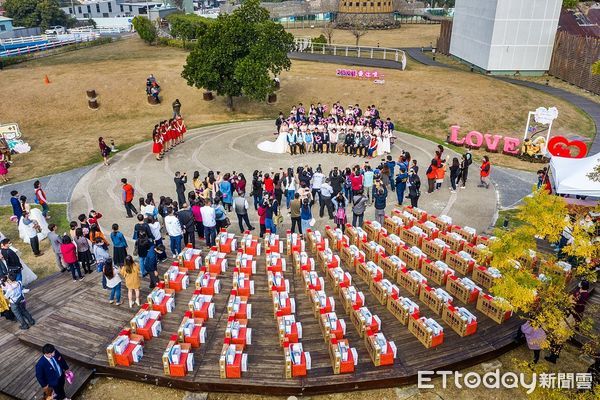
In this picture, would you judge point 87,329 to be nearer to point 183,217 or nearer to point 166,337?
point 166,337

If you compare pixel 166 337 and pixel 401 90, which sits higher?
pixel 401 90

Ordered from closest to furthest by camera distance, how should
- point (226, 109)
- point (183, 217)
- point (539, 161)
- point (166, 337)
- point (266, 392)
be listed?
1. point (266, 392)
2. point (166, 337)
3. point (183, 217)
4. point (539, 161)
5. point (226, 109)

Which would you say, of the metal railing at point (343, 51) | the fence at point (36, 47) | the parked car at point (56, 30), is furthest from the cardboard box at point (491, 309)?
the parked car at point (56, 30)

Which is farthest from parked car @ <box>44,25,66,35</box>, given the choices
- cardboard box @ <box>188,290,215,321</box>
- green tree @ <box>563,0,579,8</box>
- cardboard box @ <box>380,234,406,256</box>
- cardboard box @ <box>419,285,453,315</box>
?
cardboard box @ <box>419,285,453,315</box>

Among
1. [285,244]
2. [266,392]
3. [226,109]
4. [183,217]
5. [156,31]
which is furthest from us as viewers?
[156,31]

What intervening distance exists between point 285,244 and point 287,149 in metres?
10.4

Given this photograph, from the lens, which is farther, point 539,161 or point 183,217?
point 539,161

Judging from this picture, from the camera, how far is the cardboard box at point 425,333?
10.5 meters

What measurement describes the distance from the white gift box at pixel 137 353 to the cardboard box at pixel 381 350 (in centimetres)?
543

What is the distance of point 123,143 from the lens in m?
27.9

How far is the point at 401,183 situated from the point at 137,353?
12.5 m

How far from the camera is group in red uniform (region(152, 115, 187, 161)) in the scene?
77.8 feet

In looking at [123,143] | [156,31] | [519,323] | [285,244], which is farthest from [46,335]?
[156,31]

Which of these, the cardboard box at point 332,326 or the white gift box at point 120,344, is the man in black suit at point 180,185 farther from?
the cardboard box at point 332,326
